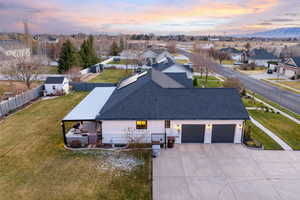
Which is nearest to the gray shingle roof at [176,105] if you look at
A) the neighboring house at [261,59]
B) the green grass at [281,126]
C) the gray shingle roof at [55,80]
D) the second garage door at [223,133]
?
the second garage door at [223,133]

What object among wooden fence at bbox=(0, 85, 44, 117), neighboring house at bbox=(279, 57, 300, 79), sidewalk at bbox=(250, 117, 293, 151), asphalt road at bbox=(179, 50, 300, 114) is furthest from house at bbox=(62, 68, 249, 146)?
neighboring house at bbox=(279, 57, 300, 79)

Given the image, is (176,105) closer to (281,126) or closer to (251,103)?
(281,126)

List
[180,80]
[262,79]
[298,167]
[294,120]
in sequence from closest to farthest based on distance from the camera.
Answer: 1. [298,167]
2. [294,120]
3. [180,80]
4. [262,79]

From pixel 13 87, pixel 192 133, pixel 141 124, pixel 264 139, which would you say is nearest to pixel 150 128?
pixel 141 124

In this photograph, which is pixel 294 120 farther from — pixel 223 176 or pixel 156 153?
pixel 156 153

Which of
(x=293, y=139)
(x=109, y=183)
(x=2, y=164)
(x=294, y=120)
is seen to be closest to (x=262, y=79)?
(x=294, y=120)
